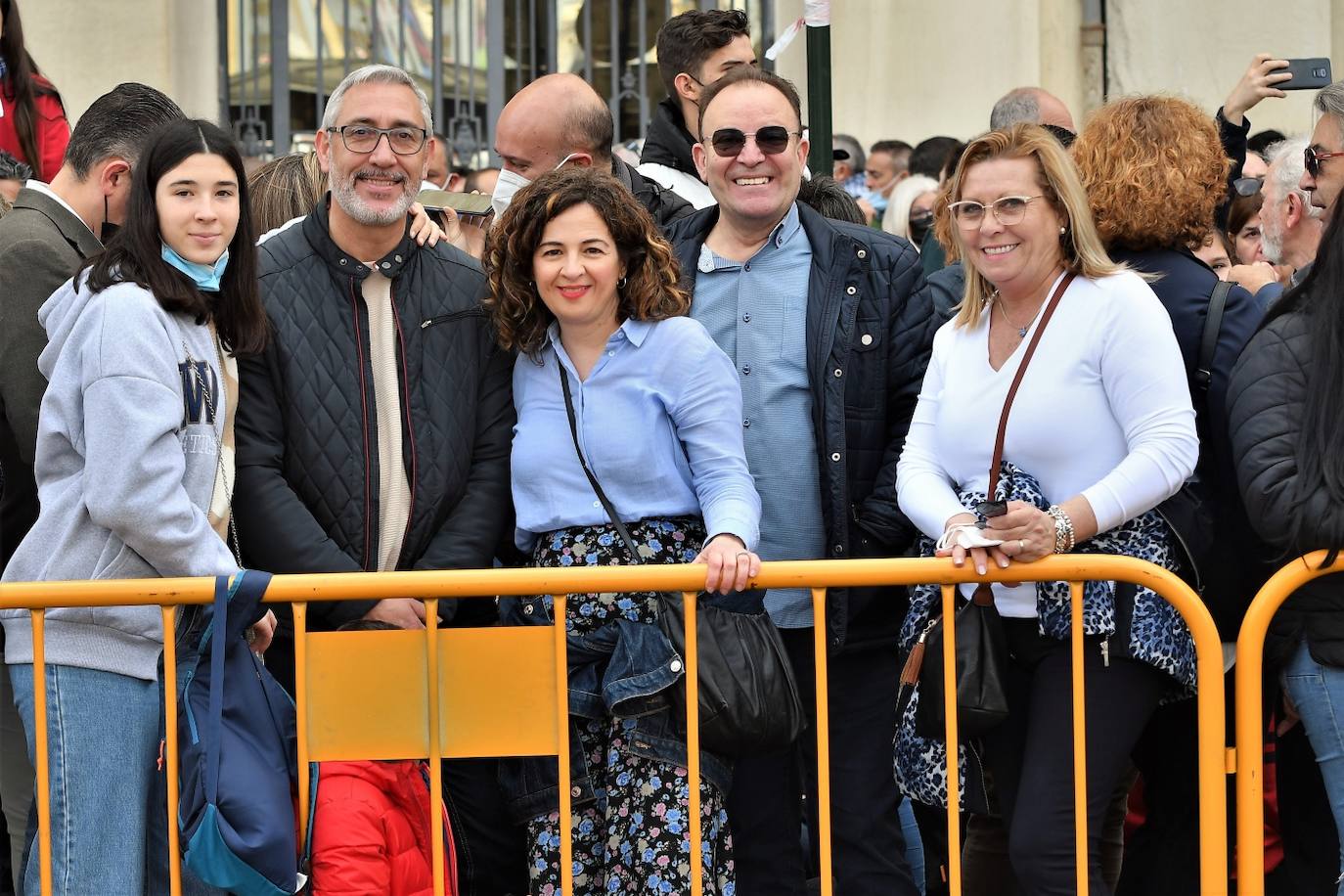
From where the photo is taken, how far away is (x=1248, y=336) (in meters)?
4.00

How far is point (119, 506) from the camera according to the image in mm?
3529

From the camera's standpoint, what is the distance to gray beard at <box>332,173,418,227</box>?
4.16 m

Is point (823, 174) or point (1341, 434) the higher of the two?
point (823, 174)

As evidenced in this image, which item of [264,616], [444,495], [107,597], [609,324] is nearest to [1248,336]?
[609,324]

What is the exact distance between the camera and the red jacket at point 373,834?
141 inches

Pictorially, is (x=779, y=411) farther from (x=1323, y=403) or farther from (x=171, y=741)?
(x=171, y=741)

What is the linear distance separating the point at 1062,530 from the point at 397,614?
1.50 meters

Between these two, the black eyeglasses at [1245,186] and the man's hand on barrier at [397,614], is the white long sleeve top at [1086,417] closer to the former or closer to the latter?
the man's hand on barrier at [397,614]

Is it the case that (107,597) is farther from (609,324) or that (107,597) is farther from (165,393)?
(609,324)

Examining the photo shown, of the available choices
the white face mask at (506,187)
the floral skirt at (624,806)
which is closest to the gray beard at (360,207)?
the floral skirt at (624,806)

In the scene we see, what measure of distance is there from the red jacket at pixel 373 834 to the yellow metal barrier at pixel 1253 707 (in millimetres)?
1689

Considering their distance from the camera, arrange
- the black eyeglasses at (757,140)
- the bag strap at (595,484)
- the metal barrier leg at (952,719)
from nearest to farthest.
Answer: the metal barrier leg at (952,719) < the bag strap at (595,484) < the black eyeglasses at (757,140)

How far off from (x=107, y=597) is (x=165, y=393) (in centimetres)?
44

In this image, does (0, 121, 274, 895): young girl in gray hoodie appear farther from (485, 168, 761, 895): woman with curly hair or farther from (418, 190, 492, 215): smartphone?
(418, 190, 492, 215): smartphone
